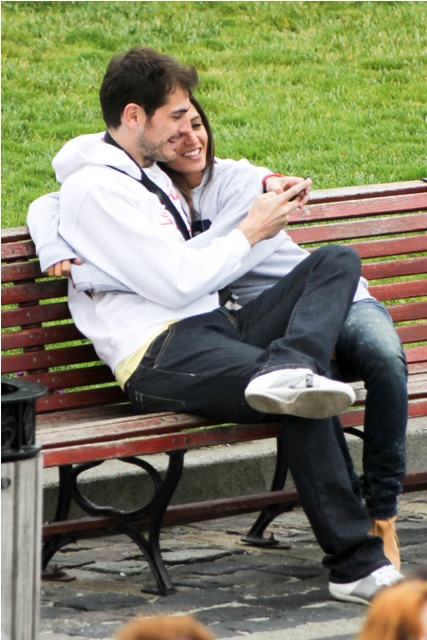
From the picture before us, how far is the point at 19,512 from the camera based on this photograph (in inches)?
121

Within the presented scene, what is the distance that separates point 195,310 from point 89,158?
1.87 ft

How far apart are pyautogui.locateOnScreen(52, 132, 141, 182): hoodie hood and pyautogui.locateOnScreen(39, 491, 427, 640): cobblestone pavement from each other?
48.2 inches

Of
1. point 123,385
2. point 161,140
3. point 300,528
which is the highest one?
point 161,140

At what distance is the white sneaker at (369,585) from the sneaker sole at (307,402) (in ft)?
1.51

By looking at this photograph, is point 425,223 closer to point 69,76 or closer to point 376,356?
point 376,356

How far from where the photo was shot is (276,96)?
9070 mm

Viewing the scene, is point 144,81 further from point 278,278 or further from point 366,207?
point 366,207

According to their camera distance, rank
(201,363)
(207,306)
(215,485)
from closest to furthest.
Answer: (201,363), (207,306), (215,485)

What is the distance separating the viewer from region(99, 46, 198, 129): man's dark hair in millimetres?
4465

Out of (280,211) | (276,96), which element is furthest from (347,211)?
(276,96)

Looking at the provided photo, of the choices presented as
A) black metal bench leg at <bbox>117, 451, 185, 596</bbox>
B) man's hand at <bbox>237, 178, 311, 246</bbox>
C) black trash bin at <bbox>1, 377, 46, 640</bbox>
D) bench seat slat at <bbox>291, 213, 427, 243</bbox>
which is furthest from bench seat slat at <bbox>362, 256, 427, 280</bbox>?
A: black trash bin at <bbox>1, 377, 46, 640</bbox>

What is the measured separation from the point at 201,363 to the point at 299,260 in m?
0.77

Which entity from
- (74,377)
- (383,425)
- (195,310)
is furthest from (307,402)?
(74,377)

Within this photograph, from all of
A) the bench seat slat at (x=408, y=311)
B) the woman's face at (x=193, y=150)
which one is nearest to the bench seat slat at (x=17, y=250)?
the woman's face at (x=193, y=150)
